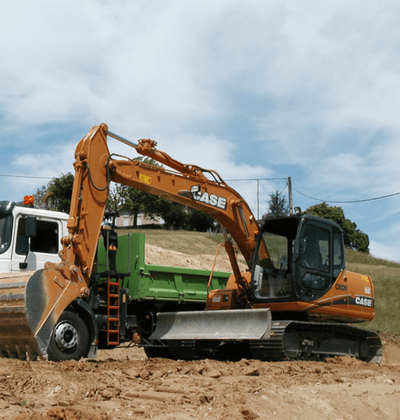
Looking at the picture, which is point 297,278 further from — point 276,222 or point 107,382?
point 107,382

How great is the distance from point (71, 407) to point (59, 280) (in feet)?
12.3

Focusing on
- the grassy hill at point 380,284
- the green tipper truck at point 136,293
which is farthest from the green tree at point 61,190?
the green tipper truck at point 136,293

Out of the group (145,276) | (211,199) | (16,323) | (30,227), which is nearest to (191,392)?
(16,323)

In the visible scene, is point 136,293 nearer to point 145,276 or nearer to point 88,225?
point 145,276

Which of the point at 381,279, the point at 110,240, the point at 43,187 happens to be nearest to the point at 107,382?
the point at 110,240

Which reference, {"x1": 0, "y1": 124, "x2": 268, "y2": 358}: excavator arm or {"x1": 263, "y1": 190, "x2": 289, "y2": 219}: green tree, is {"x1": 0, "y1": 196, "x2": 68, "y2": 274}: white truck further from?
{"x1": 263, "y1": 190, "x2": 289, "y2": 219}: green tree

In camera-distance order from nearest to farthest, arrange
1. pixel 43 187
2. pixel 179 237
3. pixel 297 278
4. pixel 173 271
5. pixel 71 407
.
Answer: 1. pixel 71 407
2. pixel 297 278
3. pixel 173 271
4. pixel 179 237
5. pixel 43 187

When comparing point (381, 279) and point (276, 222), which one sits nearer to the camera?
point (276, 222)

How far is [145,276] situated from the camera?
38.3ft

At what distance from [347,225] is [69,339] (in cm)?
6899

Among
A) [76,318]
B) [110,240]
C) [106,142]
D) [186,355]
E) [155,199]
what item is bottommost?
[186,355]

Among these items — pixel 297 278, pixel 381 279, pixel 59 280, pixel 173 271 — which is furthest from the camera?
pixel 381 279

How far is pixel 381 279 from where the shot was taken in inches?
1144

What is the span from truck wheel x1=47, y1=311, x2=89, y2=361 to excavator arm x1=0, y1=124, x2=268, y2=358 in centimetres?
12
